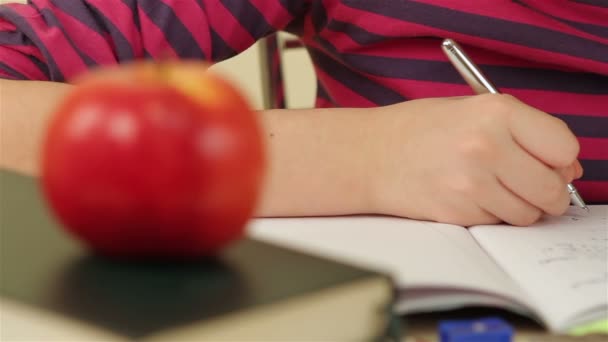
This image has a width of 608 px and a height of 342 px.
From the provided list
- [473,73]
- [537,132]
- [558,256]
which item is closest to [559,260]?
[558,256]

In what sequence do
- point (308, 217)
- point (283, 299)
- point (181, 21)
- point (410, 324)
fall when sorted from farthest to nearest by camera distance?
point (181, 21) → point (308, 217) → point (410, 324) → point (283, 299)

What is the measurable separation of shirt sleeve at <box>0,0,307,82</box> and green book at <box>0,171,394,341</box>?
0.43m

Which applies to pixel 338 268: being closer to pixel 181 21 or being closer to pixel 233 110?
pixel 233 110

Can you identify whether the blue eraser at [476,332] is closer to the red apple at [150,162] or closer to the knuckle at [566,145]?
the red apple at [150,162]

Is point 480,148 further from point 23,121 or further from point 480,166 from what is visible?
point 23,121

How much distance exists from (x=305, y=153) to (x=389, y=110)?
67 millimetres

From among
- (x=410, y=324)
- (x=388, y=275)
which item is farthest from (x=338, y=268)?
(x=410, y=324)

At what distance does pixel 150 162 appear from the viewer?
0.27 metres

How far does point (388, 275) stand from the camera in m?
0.31

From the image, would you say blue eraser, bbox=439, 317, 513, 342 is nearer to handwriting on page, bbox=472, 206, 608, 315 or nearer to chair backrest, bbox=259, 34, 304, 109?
handwriting on page, bbox=472, 206, 608, 315

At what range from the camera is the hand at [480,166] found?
0.58 metres

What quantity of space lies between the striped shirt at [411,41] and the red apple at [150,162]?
48cm

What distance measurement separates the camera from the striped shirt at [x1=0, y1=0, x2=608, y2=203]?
749mm

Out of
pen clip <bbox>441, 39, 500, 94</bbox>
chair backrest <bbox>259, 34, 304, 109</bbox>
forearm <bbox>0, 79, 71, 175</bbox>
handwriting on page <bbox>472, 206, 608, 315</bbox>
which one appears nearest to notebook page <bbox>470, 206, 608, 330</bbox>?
handwriting on page <bbox>472, 206, 608, 315</bbox>
